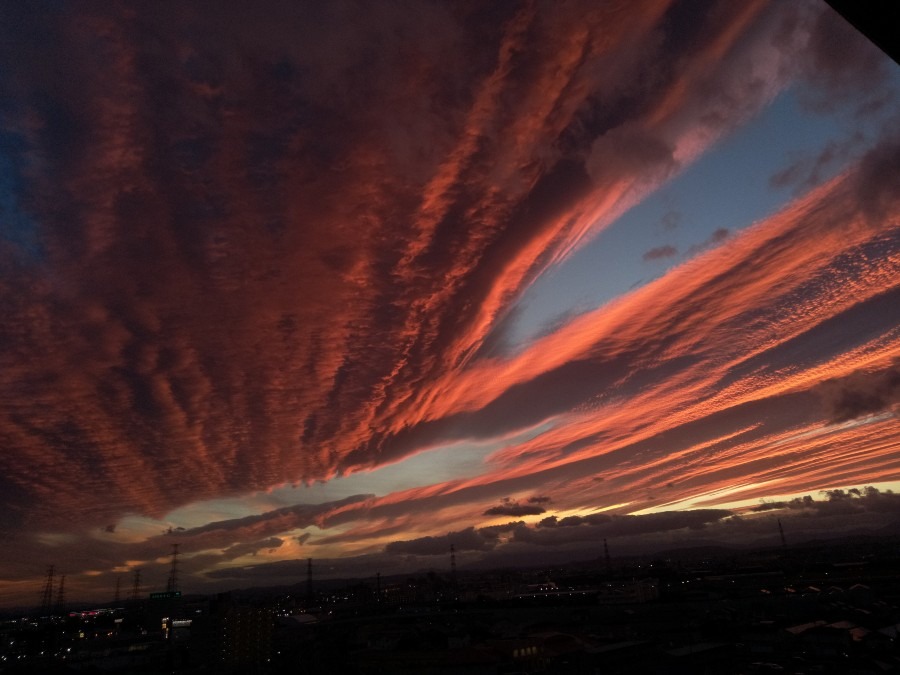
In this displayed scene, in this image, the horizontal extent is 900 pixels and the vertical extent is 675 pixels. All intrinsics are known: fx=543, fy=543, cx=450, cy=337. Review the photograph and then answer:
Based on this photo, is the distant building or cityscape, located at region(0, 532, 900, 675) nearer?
cityscape, located at region(0, 532, 900, 675)

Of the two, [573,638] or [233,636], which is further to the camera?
[233,636]

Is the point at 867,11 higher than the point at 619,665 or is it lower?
Answer: higher

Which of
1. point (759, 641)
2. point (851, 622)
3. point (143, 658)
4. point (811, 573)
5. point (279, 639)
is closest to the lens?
point (759, 641)

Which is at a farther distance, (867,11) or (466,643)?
(466,643)

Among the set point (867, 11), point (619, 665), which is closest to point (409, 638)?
point (619, 665)

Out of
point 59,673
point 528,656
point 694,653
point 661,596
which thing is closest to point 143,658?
point 59,673

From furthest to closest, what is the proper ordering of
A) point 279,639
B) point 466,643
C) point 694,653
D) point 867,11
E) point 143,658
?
point 279,639
point 143,658
point 466,643
point 694,653
point 867,11

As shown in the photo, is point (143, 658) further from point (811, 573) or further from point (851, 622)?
point (811, 573)

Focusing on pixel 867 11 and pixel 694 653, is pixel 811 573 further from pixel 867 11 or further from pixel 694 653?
pixel 867 11

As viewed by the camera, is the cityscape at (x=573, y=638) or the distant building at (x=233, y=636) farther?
the distant building at (x=233, y=636)
